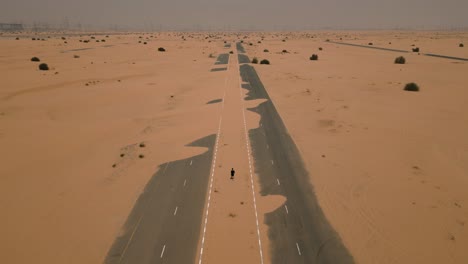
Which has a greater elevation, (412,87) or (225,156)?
(412,87)

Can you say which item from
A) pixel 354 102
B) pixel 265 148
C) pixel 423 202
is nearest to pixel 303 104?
pixel 354 102

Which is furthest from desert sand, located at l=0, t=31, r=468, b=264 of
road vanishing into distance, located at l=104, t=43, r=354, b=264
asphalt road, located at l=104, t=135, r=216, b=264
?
asphalt road, located at l=104, t=135, r=216, b=264

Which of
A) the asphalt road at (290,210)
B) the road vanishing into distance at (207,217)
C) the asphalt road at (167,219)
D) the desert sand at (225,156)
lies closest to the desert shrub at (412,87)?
the desert sand at (225,156)

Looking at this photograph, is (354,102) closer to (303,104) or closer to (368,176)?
(303,104)

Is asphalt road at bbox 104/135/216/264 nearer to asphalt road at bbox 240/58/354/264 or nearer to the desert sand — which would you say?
the desert sand

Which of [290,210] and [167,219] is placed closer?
[167,219]

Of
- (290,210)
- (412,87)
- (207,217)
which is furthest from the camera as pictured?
(412,87)

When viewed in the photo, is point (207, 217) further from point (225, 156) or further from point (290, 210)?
point (225, 156)

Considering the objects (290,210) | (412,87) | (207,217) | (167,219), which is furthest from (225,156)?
(412,87)
